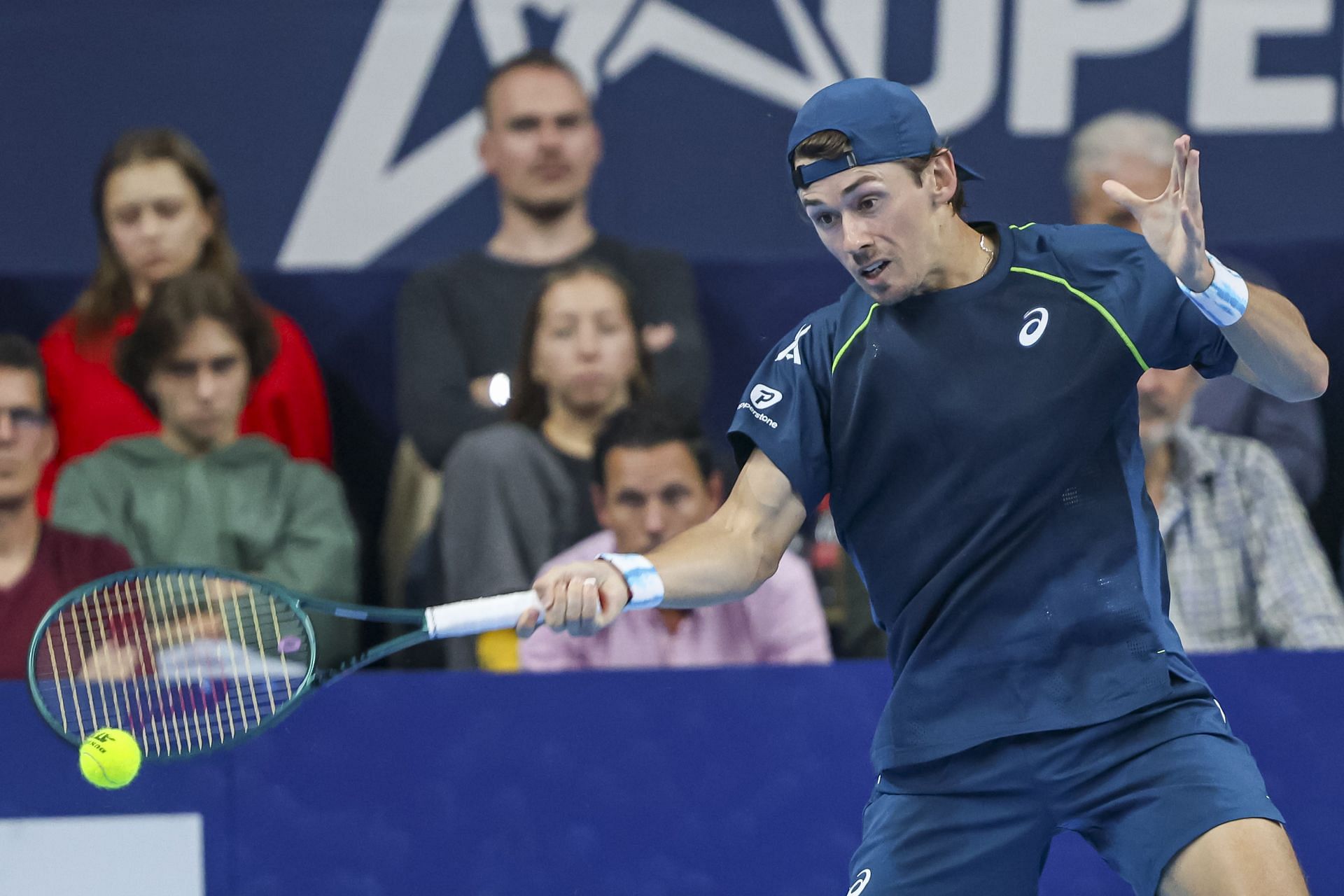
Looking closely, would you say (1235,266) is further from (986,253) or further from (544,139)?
(986,253)

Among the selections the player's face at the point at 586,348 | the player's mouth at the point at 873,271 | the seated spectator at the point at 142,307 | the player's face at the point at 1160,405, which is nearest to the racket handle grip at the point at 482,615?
the player's mouth at the point at 873,271

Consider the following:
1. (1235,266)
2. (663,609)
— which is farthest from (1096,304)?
(1235,266)

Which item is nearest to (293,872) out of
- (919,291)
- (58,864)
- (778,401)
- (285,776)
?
(285,776)

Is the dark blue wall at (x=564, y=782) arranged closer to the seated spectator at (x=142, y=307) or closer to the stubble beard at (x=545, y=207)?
the seated spectator at (x=142, y=307)

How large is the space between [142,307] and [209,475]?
63 centimetres

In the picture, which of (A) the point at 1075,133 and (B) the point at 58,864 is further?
(A) the point at 1075,133

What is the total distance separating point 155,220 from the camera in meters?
5.57

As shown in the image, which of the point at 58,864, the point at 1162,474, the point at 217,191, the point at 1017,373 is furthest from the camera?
the point at 217,191

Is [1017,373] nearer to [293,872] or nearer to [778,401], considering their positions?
[778,401]

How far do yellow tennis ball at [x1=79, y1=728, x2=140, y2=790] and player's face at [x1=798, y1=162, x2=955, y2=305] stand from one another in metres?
1.68

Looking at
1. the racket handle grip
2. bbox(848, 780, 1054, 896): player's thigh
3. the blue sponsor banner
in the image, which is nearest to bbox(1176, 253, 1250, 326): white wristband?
bbox(848, 780, 1054, 896): player's thigh

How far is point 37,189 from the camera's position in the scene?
6.00m

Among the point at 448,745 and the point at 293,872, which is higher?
the point at 448,745

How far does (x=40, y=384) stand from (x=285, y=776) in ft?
5.49
